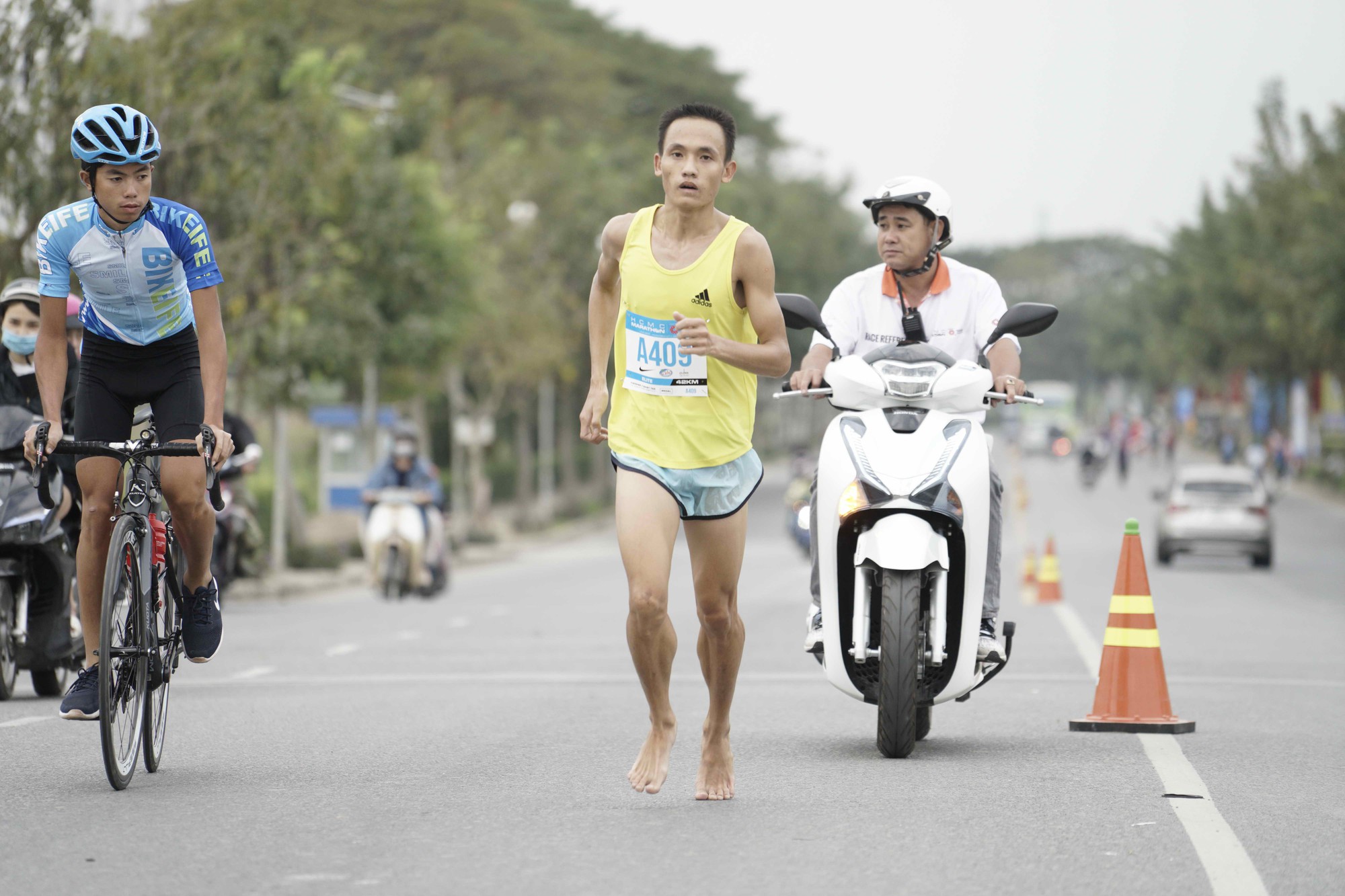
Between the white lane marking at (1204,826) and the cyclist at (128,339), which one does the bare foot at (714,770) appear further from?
the cyclist at (128,339)

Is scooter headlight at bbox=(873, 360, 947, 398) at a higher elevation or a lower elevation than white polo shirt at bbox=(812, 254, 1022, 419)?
lower

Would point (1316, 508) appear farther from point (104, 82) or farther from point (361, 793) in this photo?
point (361, 793)

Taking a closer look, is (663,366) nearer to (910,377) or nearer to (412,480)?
(910,377)

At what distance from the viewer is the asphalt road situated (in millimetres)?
5363

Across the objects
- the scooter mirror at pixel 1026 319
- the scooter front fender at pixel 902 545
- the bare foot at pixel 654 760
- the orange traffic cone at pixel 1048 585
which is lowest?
the orange traffic cone at pixel 1048 585

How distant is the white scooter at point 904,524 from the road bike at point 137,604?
2214 millimetres

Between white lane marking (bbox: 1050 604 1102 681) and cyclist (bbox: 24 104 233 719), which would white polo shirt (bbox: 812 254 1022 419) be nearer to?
cyclist (bbox: 24 104 233 719)

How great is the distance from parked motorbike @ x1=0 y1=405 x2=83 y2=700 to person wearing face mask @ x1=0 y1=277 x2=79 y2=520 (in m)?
0.07

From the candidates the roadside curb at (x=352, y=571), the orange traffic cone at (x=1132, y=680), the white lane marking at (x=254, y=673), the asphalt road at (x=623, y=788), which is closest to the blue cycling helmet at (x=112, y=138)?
the asphalt road at (x=623, y=788)

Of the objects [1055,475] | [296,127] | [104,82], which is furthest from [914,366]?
[1055,475]

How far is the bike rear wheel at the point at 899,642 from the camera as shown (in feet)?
23.4

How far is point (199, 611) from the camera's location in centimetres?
714

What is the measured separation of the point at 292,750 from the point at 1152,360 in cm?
11241

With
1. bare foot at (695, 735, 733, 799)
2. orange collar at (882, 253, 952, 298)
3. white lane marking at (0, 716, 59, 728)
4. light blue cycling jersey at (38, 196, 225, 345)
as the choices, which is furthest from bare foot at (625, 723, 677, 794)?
white lane marking at (0, 716, 59, 728)
